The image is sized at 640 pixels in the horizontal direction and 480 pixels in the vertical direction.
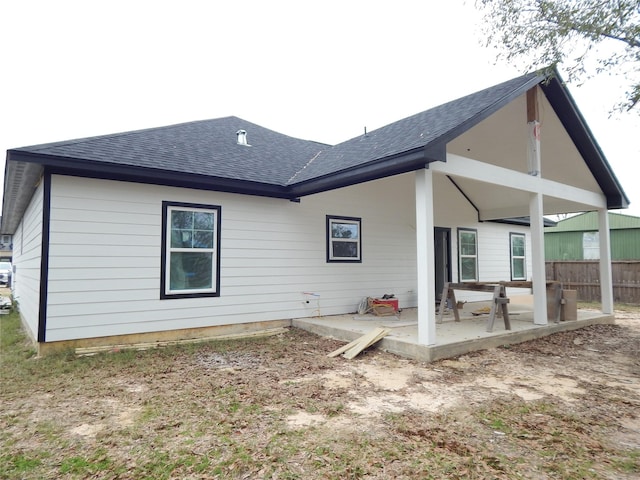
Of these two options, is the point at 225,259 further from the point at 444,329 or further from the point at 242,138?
the point at 444,329

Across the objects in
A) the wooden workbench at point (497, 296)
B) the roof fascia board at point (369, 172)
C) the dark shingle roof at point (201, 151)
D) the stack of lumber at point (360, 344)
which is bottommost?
the stack of lumber at point (360, 344)

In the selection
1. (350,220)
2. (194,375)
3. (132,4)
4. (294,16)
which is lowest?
(194,375)

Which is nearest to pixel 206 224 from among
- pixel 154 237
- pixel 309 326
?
pixel 154 237

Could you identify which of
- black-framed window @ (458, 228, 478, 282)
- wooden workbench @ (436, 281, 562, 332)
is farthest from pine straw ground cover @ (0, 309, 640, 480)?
black-framed window @ (458, 228, 478, 282)

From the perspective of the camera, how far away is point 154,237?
6109 mm

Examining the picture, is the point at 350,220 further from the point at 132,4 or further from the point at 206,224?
the point at 132,4

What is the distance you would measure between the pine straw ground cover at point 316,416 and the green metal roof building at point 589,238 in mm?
13916

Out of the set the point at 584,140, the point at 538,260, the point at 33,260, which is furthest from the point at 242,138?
the point at 584,140

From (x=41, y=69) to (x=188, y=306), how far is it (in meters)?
15.9

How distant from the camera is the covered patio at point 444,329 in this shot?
5.23m

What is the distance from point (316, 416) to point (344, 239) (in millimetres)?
5326

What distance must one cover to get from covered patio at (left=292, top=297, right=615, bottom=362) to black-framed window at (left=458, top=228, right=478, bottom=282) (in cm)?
216

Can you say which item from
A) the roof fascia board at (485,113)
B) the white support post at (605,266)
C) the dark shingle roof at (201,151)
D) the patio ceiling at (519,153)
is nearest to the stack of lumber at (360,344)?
the roof fascia board at (485,113)

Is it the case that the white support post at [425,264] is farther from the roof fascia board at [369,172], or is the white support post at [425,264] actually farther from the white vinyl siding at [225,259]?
the white vinyl siding at [225,259]
